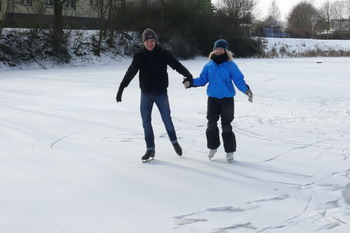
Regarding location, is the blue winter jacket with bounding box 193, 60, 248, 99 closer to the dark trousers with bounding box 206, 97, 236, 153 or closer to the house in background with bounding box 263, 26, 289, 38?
the dark trousers with bounding box 206, 97, 236, 153

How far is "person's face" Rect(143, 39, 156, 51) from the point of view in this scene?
16.6ft

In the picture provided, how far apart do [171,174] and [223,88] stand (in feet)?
4.20

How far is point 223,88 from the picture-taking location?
515cm

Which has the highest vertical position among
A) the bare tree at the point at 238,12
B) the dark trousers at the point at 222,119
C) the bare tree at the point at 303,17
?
the bare tree at the point at 303,17

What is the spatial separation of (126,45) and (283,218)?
28725 millimetres

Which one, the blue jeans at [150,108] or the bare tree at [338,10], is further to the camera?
the bare tree at [338,10]

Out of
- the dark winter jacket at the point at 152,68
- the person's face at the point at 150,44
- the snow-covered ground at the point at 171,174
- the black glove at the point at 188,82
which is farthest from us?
the black glove at the point at 188,82

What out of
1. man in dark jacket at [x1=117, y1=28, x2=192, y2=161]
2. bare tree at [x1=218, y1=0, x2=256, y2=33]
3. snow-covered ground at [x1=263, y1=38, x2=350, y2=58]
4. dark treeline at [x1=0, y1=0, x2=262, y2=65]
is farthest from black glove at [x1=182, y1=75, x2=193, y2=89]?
bare tree at [x1=218, y1=0, x2=256, y2=33]

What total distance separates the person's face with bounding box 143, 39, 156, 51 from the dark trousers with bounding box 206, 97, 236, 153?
1004 mm

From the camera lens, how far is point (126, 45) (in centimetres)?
3114

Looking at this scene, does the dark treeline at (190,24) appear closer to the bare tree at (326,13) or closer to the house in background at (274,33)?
the house in background at (274,33)

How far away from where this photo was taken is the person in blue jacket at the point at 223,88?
5.13 metres

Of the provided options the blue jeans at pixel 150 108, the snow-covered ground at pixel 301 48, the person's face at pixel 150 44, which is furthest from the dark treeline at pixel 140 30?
the person's face at pixel 150 44

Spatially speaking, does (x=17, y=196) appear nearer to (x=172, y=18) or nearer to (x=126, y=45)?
(x=126, y=45)
